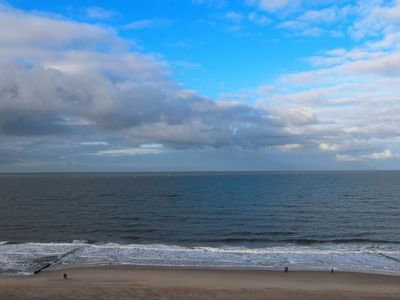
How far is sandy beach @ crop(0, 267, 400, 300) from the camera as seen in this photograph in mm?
20688

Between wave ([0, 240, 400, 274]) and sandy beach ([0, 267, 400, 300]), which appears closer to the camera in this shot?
sandy beach ([0, 267, 400, 300])

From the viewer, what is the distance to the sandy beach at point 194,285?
67.9 feet

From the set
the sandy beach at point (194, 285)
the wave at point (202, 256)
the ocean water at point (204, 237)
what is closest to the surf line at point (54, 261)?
the wave at point (202, 256)

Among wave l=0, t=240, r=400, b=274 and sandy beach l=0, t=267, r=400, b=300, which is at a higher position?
sandy beach l=0, t=267, r=400, b=300

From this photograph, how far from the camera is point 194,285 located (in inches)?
908

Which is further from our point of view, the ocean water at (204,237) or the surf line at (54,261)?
the ocean water at (204,237)

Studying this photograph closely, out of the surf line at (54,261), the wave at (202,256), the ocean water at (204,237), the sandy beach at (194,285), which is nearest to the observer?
the sandy beach at (194,285)

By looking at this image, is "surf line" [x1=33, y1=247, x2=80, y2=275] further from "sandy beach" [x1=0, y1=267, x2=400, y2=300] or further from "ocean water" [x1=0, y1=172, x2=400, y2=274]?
"sandy beach" [x1=0, y1=267, x2=400, y2=300]

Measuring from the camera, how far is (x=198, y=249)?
→ 1412 inches

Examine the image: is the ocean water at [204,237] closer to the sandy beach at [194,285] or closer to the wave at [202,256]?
the wave at [202,256]

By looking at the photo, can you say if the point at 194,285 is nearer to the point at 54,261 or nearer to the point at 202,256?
the point at 202,256

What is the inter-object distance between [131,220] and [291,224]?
20567mm

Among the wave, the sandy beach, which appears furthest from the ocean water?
the sandy beach

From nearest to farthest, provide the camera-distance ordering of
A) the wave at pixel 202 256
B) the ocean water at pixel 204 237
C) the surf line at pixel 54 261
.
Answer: the surf line at pixel 54 261, the wave at pixel 202 256, the ocean water at pixel 204 237
